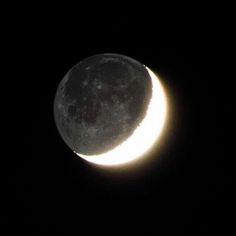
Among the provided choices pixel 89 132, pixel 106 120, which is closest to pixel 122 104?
pixel 106 120

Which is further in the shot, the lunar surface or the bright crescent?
the bright crescent

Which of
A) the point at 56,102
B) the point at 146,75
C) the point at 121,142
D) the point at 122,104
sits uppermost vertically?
the point at 146,75

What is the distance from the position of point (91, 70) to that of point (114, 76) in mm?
274

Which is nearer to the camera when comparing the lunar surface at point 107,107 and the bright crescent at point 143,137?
the lunar surface at point 107,107

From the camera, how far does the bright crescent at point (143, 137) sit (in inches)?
152

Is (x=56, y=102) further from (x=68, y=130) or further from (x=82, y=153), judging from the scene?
(x=82, y=153)

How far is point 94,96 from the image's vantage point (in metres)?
3.66

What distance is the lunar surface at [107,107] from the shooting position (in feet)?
12.0

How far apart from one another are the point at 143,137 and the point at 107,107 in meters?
0.61

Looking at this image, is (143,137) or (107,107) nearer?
(107,107)

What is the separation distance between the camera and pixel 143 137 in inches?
155

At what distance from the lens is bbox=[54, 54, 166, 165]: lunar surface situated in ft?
12.0

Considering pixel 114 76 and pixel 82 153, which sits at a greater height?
pixel 114 76

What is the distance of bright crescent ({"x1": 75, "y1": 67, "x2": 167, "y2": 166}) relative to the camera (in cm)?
386
